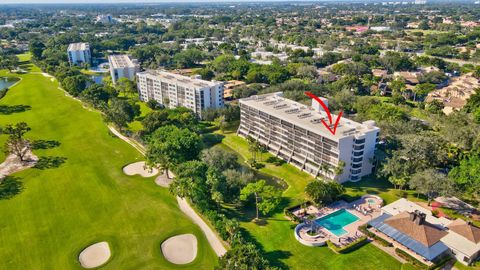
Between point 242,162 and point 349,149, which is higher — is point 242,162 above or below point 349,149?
below

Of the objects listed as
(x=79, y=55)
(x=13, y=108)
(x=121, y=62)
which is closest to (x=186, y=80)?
(x=121, y=62)

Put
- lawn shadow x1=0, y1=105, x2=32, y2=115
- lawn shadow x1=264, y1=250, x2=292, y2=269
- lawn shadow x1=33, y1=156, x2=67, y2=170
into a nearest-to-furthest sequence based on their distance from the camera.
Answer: lawn shadow x1=264, y1=250, x2=292, y2=269, lawn shadow x1=33, y1=156, x2=67, y2=170, lawn shadow x1=0, y1=105, x2=32, y2=115

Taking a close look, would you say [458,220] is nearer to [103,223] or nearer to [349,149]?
[349,149]

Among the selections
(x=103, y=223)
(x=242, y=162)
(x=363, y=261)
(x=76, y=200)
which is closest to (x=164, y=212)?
(x=103, y=223)

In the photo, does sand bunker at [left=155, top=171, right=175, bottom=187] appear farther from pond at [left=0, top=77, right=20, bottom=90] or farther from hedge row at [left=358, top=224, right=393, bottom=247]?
pond at [left=0, top=77, right=20, bottom=90]

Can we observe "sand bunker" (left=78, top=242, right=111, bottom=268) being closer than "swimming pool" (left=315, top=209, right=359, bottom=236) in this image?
Yes

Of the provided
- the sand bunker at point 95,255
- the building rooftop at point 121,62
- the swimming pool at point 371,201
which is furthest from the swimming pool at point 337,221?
the building rooftop at point 121,62

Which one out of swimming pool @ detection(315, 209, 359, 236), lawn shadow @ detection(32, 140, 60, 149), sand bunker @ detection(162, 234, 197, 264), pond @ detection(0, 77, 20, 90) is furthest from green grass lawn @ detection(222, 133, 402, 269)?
pond @ detection(0, 77, 20, 90)

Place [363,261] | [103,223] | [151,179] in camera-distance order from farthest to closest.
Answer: [151,179] < [103,223] < [363,261]
